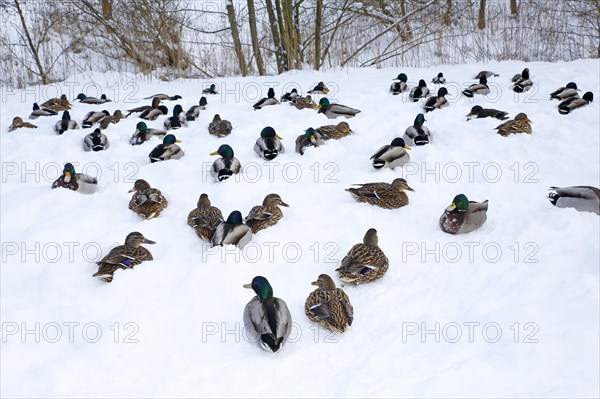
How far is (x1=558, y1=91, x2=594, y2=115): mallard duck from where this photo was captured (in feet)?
22.6

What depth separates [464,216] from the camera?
4.61 m

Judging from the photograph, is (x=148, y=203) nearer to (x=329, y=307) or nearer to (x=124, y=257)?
(x=124, y=257)

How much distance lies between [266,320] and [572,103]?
563 centimetres

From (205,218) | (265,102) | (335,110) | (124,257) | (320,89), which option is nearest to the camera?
(124,257)

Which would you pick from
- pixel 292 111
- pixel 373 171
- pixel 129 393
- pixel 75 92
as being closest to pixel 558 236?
pixel 373 171

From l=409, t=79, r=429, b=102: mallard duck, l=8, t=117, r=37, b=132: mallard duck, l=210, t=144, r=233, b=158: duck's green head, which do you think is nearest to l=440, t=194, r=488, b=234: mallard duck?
l=210, t=144, r=233, b=158: duck's green head

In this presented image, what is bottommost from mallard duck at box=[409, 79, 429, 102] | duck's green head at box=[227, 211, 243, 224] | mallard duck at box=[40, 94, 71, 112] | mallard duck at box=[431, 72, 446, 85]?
duck's green head at box=[227, 211, 243, 224]

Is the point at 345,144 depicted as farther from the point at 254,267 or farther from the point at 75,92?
the point at 75,92

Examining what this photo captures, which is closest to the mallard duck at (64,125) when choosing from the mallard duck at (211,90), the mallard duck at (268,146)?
the mallard duck at (211,90)

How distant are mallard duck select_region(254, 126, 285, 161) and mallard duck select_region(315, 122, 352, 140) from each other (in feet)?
2.00

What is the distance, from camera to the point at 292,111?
26.8ft

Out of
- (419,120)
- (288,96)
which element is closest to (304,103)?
(288,96)

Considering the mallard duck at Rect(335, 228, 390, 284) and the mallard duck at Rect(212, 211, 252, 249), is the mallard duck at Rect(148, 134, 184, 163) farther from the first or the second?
the mallard duck at Rect(335, 228, 390, 284)

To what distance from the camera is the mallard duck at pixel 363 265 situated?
13.2 feet
